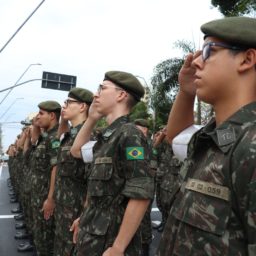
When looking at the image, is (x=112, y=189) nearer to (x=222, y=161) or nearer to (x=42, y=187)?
(x=222, y=161)

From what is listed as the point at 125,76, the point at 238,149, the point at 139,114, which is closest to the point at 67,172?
the point at 125,76

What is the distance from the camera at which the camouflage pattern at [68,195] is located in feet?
12.4

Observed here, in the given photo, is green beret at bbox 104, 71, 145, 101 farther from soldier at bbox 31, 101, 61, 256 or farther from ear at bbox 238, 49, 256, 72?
soldier at bbox 31, 101, 61, 256

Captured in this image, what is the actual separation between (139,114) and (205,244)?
24.3 meters

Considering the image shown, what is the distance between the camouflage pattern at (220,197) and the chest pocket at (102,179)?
107cm

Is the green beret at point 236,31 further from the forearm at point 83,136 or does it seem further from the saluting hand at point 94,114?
the forearm at point 83,136

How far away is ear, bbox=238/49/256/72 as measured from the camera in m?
1.49

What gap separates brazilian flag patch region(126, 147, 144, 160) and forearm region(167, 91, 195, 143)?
527 mm

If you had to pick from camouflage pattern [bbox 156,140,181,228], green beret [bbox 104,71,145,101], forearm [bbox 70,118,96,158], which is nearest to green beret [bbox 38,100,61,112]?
camouflage pattern [bbox 156,140,181,228]

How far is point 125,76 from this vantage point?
2.99m

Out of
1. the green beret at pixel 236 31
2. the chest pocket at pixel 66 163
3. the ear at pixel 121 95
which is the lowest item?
the chest pocket at pixel 66 163

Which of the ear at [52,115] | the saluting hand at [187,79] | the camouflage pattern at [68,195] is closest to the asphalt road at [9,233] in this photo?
the ear at [52,115]

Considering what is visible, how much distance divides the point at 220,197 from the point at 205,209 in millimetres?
71

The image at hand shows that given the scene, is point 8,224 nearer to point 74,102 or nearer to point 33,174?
point 33,174
